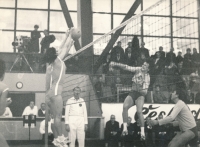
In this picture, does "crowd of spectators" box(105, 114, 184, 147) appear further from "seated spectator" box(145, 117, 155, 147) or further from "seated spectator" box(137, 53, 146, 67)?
"seated spectator" box(137, 53, 146, 67)

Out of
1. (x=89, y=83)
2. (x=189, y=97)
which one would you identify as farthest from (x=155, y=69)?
(x=89, y=83)

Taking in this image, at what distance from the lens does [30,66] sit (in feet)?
59.0

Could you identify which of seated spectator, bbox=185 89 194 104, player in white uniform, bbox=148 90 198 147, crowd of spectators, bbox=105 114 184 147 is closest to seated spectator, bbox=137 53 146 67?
crowd of spectators, bbox=105 114 184 147

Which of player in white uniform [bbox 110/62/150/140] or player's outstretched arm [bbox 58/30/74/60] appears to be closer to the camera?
player's outstretched arm [bbox 58/30/74/60]

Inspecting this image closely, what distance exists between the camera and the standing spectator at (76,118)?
12766mm

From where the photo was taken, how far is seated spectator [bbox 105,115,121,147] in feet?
48.0

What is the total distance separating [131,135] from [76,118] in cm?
266

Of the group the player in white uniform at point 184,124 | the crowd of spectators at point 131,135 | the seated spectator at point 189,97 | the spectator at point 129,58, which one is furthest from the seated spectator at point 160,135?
the player in white uniform at point 184,124

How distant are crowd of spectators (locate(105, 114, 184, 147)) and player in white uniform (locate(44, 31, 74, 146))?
6480 millimetres

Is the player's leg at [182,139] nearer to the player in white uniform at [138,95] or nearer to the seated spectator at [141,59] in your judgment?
the player in white uniform at [138,95]

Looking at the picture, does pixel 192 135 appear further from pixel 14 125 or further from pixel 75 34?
pixel 14 125

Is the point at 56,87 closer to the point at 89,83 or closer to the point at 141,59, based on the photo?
the point at 141,59

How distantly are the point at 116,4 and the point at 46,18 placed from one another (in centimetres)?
395

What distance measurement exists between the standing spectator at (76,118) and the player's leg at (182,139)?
387cm
